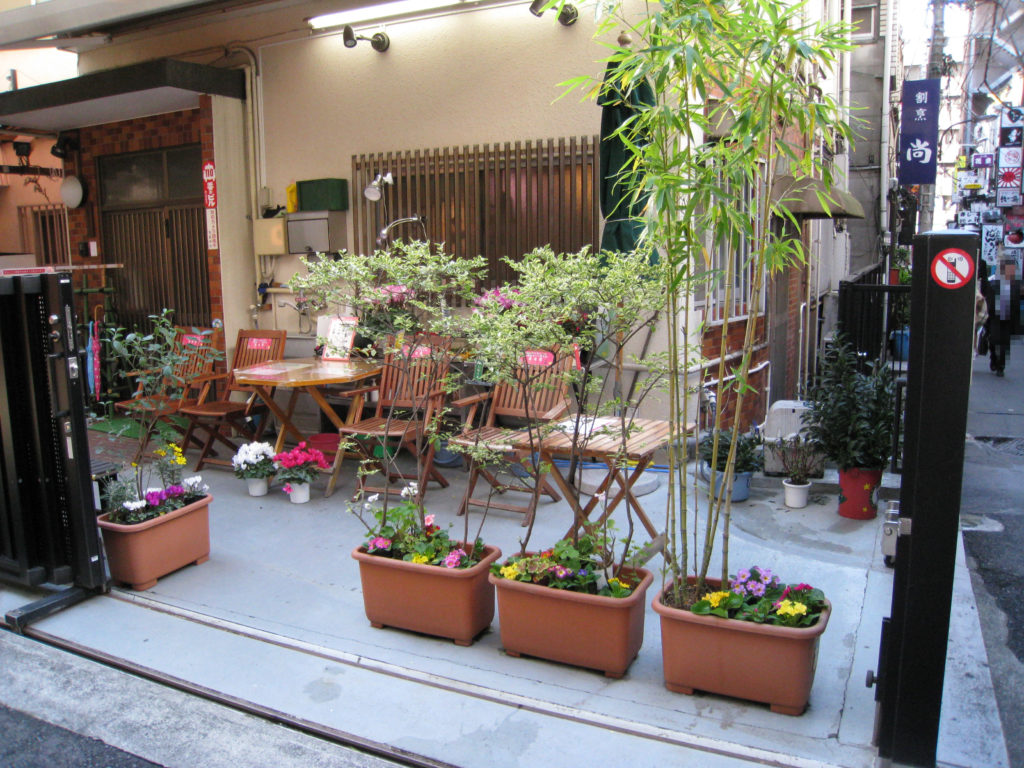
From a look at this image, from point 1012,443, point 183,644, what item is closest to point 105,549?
point 183,644

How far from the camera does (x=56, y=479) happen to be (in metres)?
4.27

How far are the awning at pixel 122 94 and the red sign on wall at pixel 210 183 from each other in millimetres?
668

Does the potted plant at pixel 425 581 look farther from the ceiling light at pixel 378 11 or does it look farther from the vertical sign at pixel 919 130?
the vertical sign at pixel 919 130

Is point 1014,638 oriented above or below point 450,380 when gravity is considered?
below

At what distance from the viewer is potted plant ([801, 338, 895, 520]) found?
208 inches

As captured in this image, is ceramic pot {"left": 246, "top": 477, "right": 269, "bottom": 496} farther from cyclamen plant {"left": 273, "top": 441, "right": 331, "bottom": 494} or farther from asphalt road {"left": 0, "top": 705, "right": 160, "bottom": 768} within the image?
asphalt road {"left": 0, "top": 705, "right": 160, "bottom": 768}

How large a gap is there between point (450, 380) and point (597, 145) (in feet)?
10.8

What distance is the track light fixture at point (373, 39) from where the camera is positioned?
711 cm

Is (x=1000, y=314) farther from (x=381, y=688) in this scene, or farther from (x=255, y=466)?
(x=381, y=688)

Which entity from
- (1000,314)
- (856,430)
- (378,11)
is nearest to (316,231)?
(378,11)

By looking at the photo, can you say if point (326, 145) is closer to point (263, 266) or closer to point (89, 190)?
point (263, 266)

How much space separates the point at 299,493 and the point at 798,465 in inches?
139

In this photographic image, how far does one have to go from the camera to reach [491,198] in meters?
6.88

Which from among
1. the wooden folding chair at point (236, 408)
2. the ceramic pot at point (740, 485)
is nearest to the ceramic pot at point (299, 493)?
the wooden folding chair at point (236, 408)
